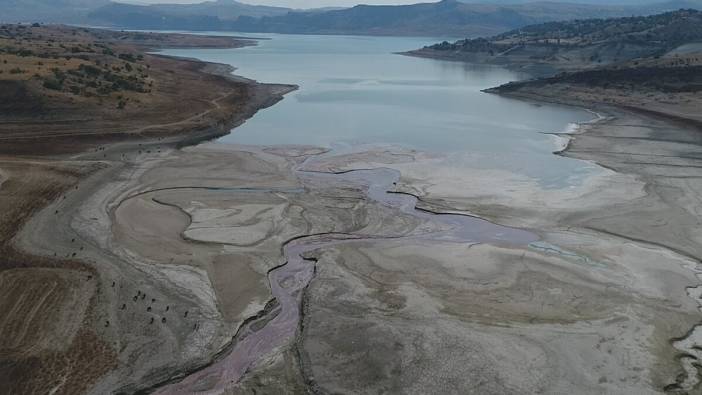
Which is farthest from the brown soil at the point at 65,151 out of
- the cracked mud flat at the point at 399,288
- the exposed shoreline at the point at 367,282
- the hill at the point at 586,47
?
the hill at the point at 586,47

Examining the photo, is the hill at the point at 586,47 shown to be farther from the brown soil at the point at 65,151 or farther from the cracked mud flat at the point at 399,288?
the cracked mud flat at the point at 399,288

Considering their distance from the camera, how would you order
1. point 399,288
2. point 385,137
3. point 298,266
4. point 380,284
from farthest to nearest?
1. point 385,137
2. point 298,266
3. point 380,284
4. point 399,288

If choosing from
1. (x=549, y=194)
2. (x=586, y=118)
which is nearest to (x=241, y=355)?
(x=549, y=194)

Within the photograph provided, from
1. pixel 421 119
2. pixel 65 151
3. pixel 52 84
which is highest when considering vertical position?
pixel 52 84

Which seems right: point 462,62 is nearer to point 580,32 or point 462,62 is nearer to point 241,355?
point 580,32

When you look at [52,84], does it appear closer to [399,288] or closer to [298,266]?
[298,266]

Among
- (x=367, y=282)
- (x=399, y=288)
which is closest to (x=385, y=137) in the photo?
(x=367, y=282)

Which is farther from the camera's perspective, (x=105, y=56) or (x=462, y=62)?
(x=462, y=62)
